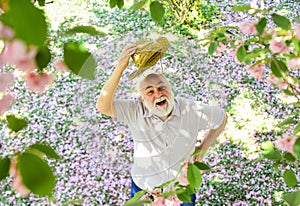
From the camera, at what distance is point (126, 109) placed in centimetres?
173

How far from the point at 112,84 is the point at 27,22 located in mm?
1336

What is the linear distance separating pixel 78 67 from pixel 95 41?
4.51 m

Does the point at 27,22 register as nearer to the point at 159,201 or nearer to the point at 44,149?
the point at 44,149

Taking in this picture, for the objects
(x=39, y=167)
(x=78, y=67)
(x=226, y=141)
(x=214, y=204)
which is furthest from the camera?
(x=226, y=141)

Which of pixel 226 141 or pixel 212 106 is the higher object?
pixel 226 141

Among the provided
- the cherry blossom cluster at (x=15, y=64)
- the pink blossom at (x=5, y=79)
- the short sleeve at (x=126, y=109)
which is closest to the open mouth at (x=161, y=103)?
the short sleeve at (x=126, y=109)

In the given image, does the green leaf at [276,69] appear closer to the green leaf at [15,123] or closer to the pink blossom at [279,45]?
the pink blossom at [279,45]

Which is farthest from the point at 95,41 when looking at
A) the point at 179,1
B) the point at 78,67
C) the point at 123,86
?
the point at 78,67

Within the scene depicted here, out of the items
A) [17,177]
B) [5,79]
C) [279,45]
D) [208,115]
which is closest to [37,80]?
[5,79]

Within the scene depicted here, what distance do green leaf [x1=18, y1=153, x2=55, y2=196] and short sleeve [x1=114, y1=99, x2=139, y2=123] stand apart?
1328 mm

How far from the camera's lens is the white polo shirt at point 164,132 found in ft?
5.61

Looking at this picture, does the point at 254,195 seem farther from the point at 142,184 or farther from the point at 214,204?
the point at 142,184

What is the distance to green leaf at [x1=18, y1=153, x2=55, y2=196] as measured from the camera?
1.15ft

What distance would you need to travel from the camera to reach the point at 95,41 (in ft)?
16.1
